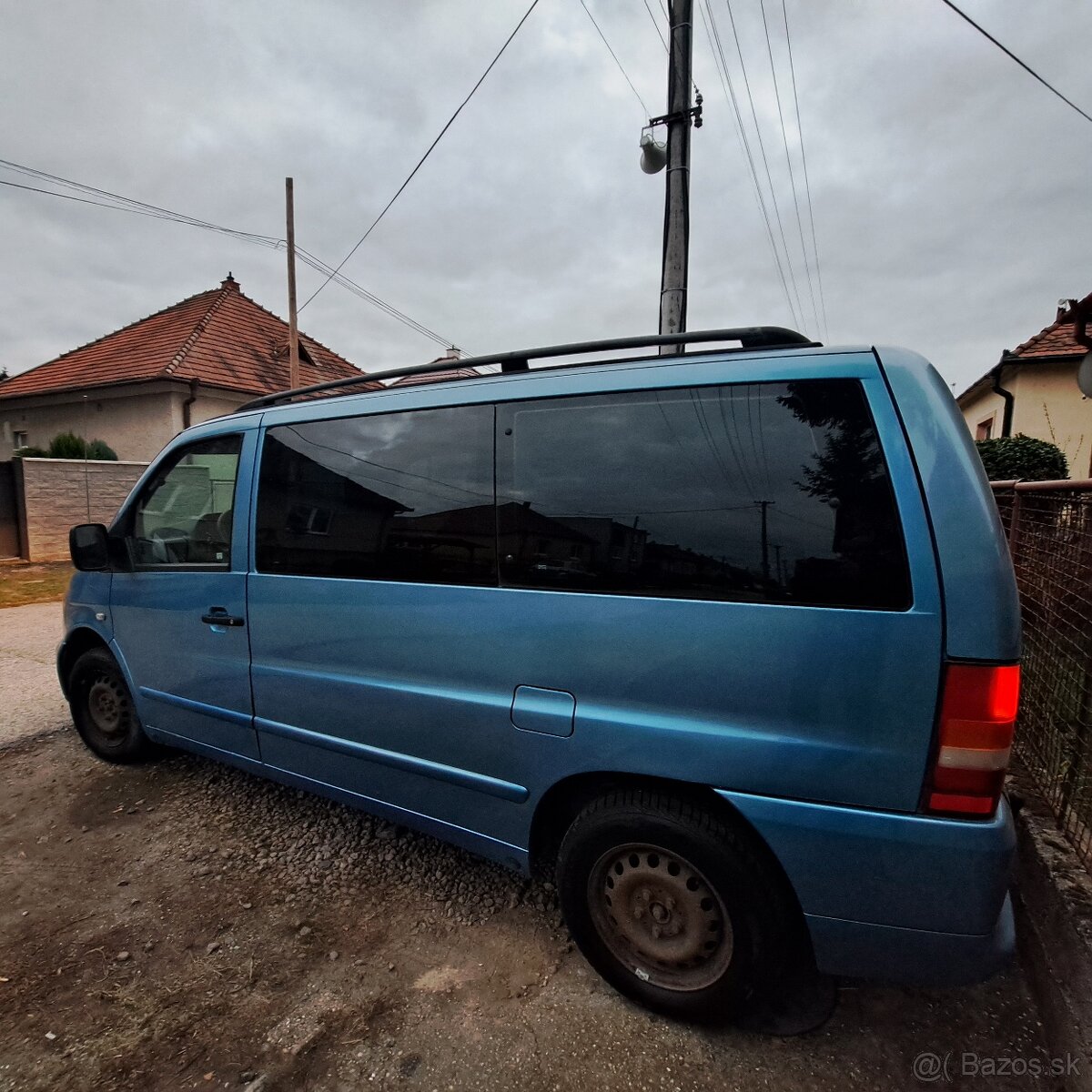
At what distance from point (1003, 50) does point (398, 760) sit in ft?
→ 25.8

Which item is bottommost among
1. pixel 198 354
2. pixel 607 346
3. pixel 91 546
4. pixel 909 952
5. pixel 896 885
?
pixel 909 952

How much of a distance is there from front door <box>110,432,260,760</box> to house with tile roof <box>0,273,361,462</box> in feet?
40.4

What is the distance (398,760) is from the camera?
2180 millimetres

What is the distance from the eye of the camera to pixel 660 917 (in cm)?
176

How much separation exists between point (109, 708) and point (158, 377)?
13.0 metres

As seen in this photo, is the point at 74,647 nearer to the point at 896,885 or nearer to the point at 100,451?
the point at 896,885

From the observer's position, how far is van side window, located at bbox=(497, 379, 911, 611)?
4.80 ft

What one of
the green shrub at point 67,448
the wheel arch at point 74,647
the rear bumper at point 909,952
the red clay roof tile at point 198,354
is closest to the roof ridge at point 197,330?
the red clay roof tile at point 198,354

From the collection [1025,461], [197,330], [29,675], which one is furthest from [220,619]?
[197,330]

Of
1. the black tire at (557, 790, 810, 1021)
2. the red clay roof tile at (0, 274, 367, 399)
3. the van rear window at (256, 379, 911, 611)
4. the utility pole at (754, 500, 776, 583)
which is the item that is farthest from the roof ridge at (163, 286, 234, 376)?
the utility pole at (754, 500, 776, 583)

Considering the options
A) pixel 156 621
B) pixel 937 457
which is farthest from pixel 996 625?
pixel 156 621

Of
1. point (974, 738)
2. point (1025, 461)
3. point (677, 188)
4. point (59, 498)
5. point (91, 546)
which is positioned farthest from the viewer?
point (59, 498)

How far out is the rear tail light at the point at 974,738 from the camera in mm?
1352

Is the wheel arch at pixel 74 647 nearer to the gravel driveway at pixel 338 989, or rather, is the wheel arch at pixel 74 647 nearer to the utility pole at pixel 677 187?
the gravel driveway at pixel 338 989
